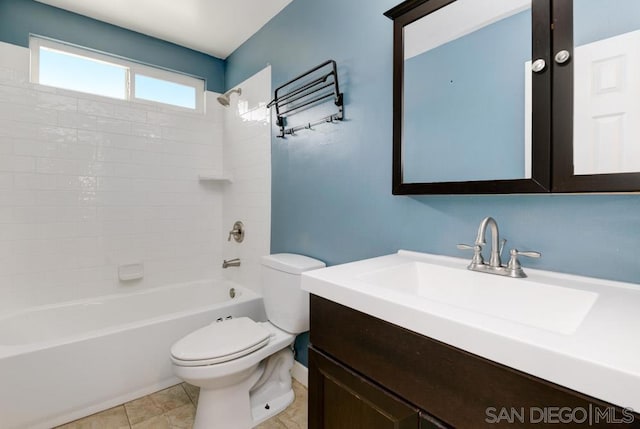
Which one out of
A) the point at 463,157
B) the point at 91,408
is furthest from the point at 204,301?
the point at 463,157

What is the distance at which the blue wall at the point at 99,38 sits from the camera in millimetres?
1986

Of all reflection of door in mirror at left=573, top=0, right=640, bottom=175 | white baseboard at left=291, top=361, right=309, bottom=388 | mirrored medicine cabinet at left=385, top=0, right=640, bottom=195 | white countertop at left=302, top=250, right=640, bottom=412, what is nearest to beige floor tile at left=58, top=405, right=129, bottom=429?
white baseboard at left=291, top=361, right=309, bottom=388

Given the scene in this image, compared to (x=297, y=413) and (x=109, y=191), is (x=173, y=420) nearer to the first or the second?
(x=297, y=413)

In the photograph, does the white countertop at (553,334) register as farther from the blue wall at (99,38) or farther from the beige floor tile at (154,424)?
the blue wall at (99,38)

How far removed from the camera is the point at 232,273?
2.74 metres

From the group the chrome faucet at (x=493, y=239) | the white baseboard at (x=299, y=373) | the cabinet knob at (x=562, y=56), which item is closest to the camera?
the cabinet knob at (x=562, y=56)

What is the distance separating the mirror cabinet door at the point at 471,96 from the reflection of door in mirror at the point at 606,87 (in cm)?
8

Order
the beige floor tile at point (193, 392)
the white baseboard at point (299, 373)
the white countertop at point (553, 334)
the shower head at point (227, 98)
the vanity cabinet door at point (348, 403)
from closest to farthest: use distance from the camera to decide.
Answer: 1. the white countertop at point (553, 334)
2. the vanity cabinet door at point (348, 403)
3. the beige floor tile at point (193, 392)
4. the white baseboard at point (299, 373)
5. the shower head at point (227, 98)

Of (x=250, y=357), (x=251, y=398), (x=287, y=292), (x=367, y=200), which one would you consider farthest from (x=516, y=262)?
(x=251, y=398)

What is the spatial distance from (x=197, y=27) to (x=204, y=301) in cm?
222

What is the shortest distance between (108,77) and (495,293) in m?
2.90

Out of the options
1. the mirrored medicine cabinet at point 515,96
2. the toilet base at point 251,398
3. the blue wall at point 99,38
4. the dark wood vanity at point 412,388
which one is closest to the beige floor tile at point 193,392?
the toilet base at point 251,398

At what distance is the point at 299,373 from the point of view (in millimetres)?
1930

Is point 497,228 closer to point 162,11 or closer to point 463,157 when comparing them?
point 463,157
